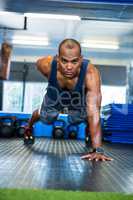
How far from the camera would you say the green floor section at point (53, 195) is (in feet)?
4.65

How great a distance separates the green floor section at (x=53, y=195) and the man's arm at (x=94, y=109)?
1092 mm

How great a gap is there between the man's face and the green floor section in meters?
1.18

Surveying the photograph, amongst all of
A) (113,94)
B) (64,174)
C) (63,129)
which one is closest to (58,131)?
(63,129)

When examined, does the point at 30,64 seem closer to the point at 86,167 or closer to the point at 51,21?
the point at 51,21

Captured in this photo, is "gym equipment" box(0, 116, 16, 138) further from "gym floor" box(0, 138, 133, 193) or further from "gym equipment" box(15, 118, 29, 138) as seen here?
"gym floor" box(0, 138, 133, 193)

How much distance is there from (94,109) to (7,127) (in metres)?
2.88

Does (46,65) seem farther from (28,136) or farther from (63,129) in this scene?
(63,129)

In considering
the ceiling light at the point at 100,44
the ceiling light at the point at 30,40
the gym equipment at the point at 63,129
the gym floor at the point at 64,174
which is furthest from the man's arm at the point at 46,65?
the ceiling light at the point at 100,44

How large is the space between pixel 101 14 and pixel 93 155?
229 centimetres

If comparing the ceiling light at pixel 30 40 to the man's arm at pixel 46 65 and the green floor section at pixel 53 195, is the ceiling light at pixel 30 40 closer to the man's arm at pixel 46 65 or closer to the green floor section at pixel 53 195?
the man's arm at pixel 46 65

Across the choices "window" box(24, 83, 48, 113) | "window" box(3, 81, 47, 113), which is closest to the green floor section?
"window" box(3, 81, 47, 113)

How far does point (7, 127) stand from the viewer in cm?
535

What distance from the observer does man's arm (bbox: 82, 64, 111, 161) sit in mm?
2586

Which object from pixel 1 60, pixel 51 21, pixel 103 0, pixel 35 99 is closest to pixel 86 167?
pixel 103 0
